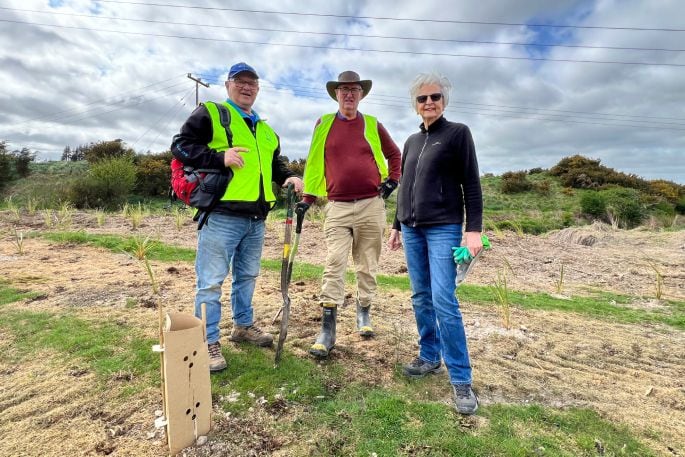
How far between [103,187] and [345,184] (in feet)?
51.3

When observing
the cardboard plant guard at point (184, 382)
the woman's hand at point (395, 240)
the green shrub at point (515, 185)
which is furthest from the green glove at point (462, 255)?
the green shrub at point (515, 185)

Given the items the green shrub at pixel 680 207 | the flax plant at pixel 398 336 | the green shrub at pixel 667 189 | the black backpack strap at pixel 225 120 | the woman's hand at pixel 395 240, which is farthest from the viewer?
the green shrub at pixel 667 189

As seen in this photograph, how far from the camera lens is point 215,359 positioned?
277 centimetres

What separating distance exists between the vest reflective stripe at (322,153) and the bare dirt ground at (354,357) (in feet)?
4.52

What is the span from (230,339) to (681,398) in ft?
11.3

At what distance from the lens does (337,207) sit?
3.28m

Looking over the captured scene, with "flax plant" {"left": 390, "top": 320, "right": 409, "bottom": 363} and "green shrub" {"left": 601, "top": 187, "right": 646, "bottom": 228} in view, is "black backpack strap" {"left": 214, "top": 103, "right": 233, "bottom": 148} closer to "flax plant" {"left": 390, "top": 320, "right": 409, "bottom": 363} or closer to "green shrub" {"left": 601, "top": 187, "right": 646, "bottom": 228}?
"flax plant" {"left": 390, "top": 320, "right": 409, "bottom": 363}

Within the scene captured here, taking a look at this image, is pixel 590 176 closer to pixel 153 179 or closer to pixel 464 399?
pixel 153 179

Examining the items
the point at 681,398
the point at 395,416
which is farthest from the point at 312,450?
the point at 681,398

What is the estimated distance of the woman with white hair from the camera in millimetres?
2436

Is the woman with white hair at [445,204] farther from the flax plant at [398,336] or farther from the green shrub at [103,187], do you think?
the green shrub at [103,187]

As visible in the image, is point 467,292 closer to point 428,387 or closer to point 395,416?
point 428,387

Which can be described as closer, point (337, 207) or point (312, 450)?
point (312, 450)

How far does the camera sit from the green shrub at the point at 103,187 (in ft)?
49.7
